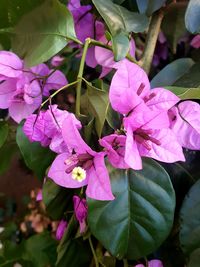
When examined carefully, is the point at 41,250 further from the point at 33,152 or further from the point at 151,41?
the point at 151,41

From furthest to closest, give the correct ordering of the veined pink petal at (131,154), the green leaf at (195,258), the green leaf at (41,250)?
the green leaf at (41,250), the green leaf at (195,258), the veined pink petal at (131,154)

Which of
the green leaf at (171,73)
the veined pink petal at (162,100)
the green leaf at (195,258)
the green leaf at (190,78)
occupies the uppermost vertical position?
the veined pink petal at (162,100)

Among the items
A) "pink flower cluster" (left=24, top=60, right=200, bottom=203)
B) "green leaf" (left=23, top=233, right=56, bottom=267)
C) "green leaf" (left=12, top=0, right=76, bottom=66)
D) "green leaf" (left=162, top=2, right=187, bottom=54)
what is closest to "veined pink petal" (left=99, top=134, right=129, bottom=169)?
"pink flower cluster" (left=24, top=60, right=200, bottom=203)

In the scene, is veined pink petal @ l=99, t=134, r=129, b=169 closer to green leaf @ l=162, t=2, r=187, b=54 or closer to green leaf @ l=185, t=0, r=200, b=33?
green leaf @ l=185, t=0, r=200, b=33

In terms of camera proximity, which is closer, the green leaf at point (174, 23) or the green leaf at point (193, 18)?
the green leaf at point (193, 18)

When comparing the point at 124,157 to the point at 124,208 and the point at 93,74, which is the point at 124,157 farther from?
the point at 93,74

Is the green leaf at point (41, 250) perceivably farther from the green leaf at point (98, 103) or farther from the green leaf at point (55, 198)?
the green leaf at point (98, 103)

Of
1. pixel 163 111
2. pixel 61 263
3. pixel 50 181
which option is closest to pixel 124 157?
pixel 163 111

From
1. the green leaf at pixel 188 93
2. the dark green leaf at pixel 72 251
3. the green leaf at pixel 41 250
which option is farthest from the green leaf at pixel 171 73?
the green leaf at pixel 41 250
